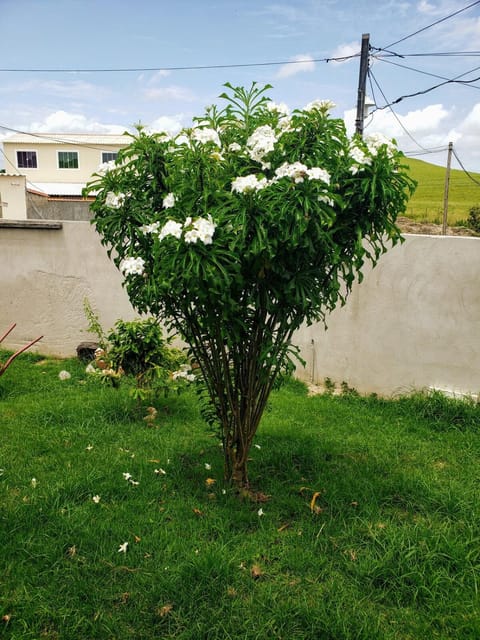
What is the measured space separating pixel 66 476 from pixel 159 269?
5.42ft

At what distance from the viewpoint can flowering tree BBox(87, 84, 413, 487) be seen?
2.44m

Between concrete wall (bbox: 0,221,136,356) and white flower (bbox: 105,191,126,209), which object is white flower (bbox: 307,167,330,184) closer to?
white flower (bbox: 105,191,126,209)

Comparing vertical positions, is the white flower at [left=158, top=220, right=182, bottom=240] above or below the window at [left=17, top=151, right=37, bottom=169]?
below

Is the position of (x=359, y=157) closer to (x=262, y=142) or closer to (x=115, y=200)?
(x=262, y=142)

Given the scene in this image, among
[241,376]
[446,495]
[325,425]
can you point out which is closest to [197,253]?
[241,376]

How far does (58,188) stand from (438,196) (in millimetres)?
22168

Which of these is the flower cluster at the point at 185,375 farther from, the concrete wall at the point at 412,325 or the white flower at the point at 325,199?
the white flower at the point at 325,199

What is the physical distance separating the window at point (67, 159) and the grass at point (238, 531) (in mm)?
34376

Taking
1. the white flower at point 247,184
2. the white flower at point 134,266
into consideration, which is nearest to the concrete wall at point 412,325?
the white flower at point 247,184

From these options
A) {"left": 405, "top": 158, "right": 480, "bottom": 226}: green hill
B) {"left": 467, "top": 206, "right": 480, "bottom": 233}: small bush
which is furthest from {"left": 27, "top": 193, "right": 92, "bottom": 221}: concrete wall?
{"left": 467, "top": 206, "right": 480, "bottom": 233}: small bush

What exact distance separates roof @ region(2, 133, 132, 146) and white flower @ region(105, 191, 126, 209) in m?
34.5

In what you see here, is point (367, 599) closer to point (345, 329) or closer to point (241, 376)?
point (241, 376)

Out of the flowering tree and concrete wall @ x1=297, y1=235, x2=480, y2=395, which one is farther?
concrete wall @ x1=297, y1=235, x2=480, y2=395

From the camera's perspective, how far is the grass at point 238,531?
2.34m
